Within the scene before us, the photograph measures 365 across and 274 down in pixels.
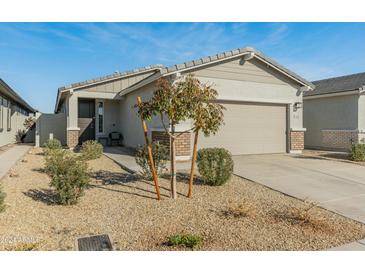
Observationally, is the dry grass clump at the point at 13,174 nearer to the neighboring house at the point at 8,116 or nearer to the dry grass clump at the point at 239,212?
the dry grass clump at the point at 239,212

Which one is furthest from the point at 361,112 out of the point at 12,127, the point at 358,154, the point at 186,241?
the point at 12,127

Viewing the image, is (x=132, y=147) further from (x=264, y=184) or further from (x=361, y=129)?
(x=361, y=129)

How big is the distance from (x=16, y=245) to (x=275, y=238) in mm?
3536

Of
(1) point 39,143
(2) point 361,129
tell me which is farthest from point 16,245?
(2) point 361,129

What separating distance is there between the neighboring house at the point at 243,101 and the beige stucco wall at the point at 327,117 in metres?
4.03

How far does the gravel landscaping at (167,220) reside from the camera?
369 centimetres

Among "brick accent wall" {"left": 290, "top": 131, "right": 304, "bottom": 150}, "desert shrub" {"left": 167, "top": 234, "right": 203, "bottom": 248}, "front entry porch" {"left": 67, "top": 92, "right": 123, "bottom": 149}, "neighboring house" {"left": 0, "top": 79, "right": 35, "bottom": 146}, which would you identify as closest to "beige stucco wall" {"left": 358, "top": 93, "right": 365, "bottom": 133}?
"brick accent wall" {"left": 290, "top": 131, "right": 304, "bottom": 150}

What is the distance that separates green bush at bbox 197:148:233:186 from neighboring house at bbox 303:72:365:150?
1095 cm

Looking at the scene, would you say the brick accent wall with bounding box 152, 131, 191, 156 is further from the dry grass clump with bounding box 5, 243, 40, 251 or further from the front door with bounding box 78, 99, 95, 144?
the front door with bounding box 78, 99, 95, 144

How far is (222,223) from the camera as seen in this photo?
4.36 m

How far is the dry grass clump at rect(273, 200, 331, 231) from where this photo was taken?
167 inches

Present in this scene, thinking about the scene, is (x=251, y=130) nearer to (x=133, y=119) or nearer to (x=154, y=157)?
(x=133, y=119)

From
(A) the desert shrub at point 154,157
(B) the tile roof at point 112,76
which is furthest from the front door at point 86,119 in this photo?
(A) the desert shrub at point 154,157
